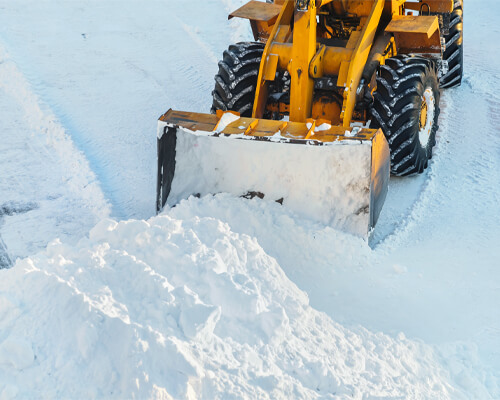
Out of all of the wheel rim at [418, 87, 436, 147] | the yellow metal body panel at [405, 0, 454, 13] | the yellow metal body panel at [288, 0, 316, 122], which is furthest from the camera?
the yellow metal body panel at [405, 0, 454, 13]

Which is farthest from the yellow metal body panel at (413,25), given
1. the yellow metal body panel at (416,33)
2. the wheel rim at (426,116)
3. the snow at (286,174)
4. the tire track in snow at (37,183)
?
the tire track in snow at (37,183)

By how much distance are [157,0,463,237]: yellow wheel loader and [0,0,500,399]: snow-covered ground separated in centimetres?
27

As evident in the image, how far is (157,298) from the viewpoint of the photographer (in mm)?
3670

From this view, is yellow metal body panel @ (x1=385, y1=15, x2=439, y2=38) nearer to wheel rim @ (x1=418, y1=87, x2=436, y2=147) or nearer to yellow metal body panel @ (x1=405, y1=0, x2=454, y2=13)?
wheel rim @ (x1=418, y1=87, x2=436, y2=147)

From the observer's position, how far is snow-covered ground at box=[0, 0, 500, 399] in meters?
3.25

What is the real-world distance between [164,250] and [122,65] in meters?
5.28

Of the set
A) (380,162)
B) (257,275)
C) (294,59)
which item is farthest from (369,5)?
(257,275)

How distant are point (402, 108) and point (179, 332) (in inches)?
128

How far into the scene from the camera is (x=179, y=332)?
137 inches

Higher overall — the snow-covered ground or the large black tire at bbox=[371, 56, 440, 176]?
the large black tire at bbox=[371, 56, 440, 176]

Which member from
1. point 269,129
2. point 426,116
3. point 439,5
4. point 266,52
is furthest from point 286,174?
point 439,5

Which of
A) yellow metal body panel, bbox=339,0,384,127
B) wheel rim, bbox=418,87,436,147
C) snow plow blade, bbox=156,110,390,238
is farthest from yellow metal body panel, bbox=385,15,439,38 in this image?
Answer: snow plow blade, bbox=156,110,390,238

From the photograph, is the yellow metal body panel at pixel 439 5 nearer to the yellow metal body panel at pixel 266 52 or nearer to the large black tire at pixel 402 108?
the large black tire at pixel 402 108

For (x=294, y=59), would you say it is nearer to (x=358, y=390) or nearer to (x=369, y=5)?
(x=369, y=5)
